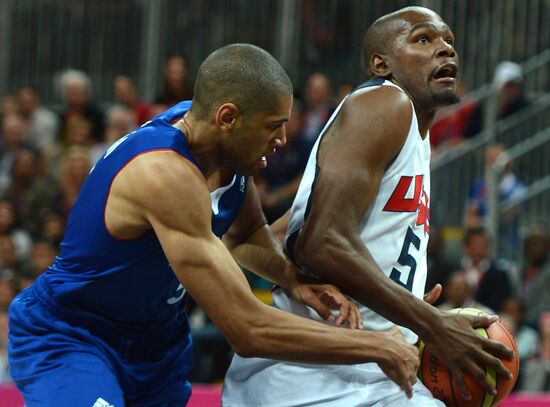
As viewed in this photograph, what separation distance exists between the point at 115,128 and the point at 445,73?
653cm

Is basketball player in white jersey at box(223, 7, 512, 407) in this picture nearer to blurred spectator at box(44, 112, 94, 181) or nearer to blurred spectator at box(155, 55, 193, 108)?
blurred spectator at box(155, 55, 193, 108)

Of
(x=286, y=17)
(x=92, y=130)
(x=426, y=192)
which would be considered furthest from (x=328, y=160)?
(x=286, y=17)

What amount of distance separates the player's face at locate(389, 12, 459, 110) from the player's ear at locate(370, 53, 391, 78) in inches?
1.3

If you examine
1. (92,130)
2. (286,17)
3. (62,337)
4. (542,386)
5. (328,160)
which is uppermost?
(328,160)

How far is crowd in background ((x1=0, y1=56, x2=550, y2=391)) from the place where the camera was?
29.5 feet

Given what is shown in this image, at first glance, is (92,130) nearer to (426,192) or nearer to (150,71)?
(150,71)

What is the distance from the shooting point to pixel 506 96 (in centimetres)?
1088

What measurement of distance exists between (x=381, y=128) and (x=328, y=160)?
235 mm

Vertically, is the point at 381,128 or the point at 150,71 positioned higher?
the point at 381,128

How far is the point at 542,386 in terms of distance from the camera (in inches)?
328

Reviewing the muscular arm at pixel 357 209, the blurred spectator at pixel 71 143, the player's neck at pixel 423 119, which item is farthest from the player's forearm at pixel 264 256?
the blurred spectator at pixel 71 143

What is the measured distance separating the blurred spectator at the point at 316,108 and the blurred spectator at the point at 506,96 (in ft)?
4.65

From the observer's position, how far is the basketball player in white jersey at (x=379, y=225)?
4250 millimetres

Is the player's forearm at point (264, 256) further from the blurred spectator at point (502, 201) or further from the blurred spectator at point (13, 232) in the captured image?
the blurred spectator at point (13, 232)
